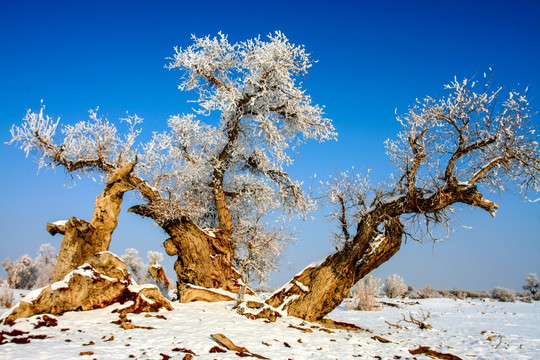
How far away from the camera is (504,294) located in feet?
81.3

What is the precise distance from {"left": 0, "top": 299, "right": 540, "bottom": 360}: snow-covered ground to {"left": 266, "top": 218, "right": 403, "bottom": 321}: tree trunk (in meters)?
0.75

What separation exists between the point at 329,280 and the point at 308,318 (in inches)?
45.3

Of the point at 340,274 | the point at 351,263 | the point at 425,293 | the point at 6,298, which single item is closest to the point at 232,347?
the point at 340,274

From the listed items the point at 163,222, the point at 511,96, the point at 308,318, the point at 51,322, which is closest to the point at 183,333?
the point at 51,322

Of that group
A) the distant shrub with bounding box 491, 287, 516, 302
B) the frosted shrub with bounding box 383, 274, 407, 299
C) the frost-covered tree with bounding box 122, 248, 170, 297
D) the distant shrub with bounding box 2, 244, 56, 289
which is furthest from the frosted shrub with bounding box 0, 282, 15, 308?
the distant shrub with bounding box 491, 287, 516, 302

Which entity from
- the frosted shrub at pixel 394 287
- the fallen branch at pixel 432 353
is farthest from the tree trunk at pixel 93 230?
the frosted shrub at pixel 394 287

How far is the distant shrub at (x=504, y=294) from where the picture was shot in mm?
23600

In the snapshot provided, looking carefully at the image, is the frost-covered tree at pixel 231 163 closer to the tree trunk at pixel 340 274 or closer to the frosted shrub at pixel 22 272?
the tree trunk at pixel 340 274

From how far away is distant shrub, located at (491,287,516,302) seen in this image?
77.4 feet

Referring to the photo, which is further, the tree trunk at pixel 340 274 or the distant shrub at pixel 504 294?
the distant shrub at pixel 504 294

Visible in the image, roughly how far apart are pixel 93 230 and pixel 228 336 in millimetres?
5332

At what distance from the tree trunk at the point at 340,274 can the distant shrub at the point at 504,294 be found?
19.0 meters

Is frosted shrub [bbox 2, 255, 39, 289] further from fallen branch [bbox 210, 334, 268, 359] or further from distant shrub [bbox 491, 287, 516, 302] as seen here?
distant shrub [bbox 491, 287, 516, 302]

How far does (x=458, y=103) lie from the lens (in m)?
8.79
